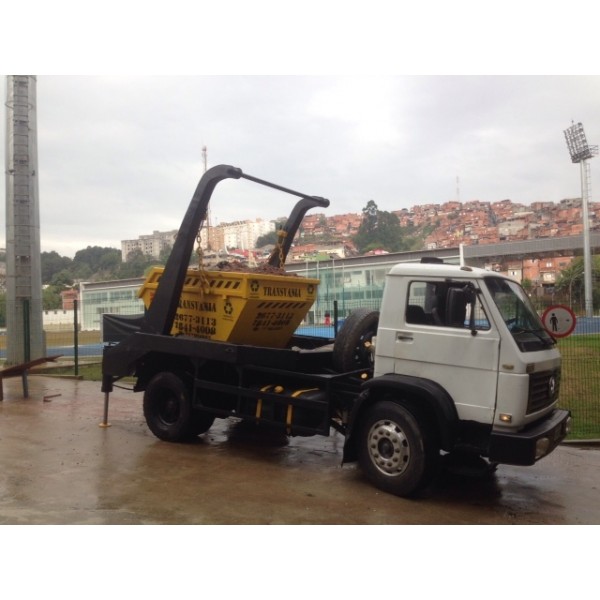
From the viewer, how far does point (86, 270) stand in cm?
6925

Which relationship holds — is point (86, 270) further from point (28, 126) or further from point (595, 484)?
point (595, 484)

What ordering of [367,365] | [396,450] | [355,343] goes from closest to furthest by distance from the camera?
[396,450] → [355,343] → [367,365]

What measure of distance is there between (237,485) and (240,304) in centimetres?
220

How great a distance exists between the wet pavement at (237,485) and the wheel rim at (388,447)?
288 millimetres

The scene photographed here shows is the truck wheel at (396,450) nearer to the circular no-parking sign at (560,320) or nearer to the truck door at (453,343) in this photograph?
the truck door at (453,343)

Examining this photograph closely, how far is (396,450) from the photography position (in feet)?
17.5

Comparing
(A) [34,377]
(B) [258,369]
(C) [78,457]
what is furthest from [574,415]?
(A) [34,377]

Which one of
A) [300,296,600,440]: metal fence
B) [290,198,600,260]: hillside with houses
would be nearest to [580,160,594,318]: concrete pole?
[300,296,600,440]: metal fence

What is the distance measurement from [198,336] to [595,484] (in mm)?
5066

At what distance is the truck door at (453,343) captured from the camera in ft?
16.6

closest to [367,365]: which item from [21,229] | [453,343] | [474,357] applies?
[453,343]

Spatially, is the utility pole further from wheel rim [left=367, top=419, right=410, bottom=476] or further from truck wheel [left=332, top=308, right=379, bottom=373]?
wheel rim [left=367, top=419, right=410, bottom=476]

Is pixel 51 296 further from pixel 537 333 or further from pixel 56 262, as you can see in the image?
pixel 537 333

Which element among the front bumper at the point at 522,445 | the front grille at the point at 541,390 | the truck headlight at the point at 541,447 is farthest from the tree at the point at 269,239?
the truck headlight at the point at 541,447
